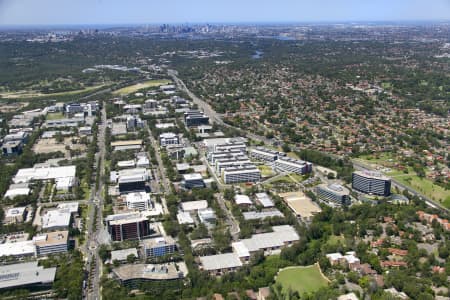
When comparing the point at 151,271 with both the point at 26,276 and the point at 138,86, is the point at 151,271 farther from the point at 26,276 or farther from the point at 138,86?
the point at 138,86

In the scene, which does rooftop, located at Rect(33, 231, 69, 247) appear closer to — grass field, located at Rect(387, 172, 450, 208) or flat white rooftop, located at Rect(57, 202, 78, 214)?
flat white rooftop, located at Rect(57, 202, 78, 214)

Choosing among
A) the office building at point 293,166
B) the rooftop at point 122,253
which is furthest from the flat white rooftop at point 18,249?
the office building at point 293,166

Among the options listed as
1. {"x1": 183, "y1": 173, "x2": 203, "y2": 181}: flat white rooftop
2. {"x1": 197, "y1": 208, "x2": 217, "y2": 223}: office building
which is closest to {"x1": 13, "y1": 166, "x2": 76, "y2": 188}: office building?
{"x1": 183, "y1": 173, "x2": 203, "y2": 181}: flat white rooftop

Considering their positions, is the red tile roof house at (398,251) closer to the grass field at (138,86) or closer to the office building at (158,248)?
the office building at (158,248)

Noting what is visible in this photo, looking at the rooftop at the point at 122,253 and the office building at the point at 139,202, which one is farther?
the office building at the point at 139,202

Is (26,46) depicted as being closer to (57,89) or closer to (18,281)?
(57,89)
